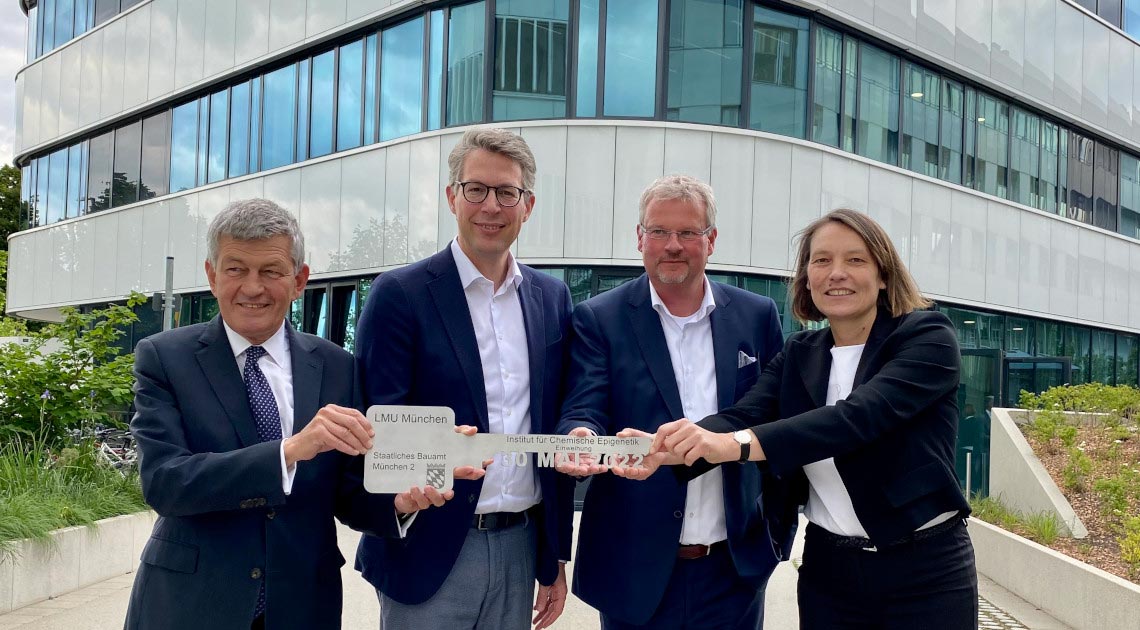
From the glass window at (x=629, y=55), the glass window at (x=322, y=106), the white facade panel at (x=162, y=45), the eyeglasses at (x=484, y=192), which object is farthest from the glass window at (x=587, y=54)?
the white facade panel at (x=162, y=45)

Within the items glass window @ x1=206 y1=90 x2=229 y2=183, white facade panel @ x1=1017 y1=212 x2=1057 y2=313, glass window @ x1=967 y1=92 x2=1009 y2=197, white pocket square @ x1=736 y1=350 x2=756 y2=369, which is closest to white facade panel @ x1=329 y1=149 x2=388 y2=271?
glass window @ x1=206 y1=90 x2=229 y2=183

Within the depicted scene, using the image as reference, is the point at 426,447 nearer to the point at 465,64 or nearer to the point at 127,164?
the point at 465,64

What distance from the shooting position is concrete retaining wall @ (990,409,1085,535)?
782cm

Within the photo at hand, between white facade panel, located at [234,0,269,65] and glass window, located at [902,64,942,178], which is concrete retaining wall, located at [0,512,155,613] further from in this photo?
glass window, located at [902,64,942,178]

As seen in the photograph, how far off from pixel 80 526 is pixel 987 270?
15.0 metres

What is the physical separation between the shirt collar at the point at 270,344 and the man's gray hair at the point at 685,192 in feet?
4.48

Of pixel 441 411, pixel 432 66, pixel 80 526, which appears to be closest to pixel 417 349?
pixel 441 411

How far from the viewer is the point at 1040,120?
707 inches

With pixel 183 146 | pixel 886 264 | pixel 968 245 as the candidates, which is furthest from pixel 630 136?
pixel 183 146

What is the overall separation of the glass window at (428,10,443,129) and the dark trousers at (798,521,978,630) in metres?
11.2

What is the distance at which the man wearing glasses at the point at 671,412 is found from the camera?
3.10 metres

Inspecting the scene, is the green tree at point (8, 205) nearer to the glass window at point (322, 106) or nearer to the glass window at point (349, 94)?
the glass window at point (322, 106)

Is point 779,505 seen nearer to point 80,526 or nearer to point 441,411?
point 441,411

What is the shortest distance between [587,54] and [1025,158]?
1020 centimetres
